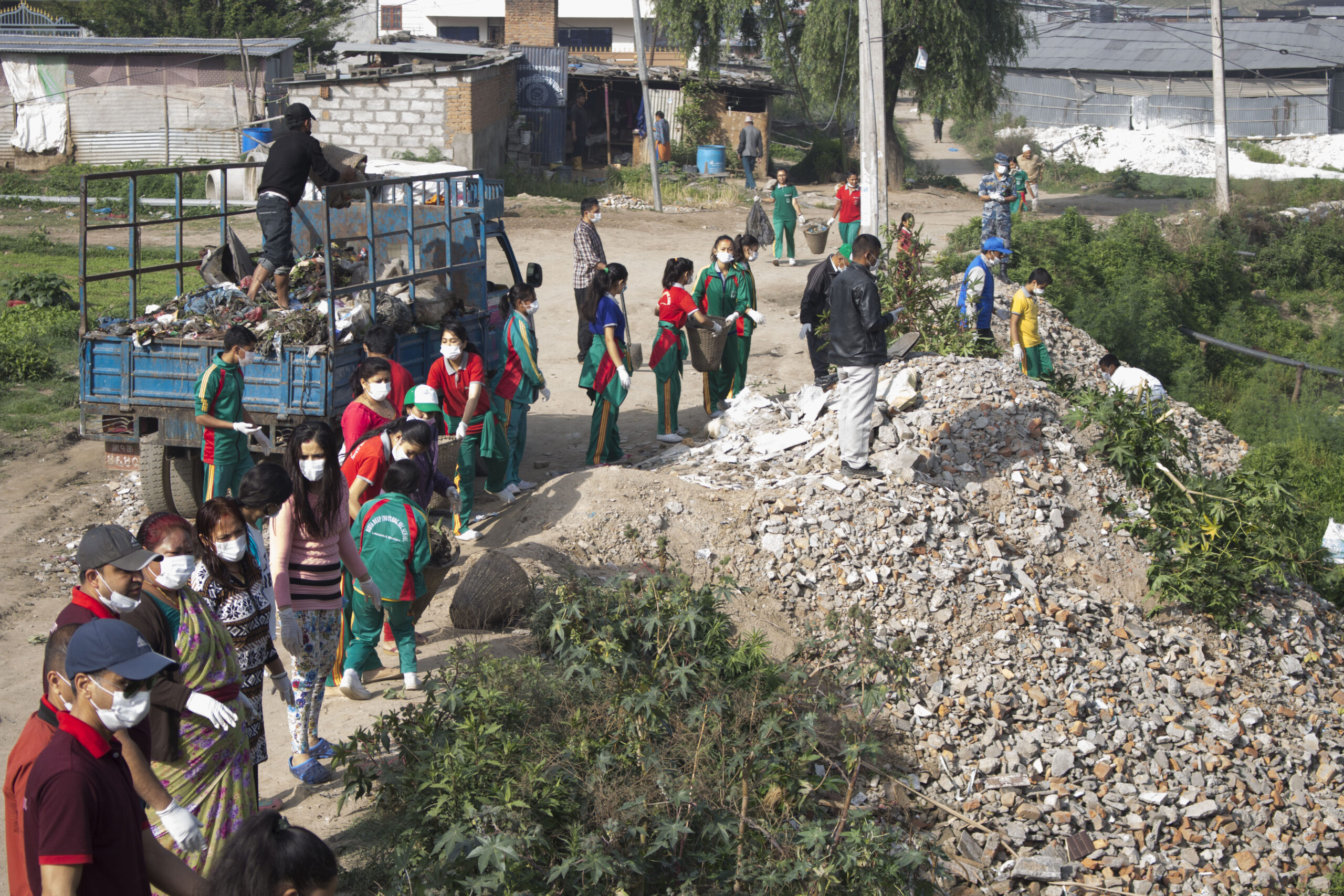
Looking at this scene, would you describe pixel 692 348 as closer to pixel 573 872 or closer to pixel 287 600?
pixel 287 600

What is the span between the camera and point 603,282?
832cm

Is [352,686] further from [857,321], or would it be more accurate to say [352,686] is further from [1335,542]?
[1335,542]

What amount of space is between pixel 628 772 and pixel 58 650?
2.37 metres

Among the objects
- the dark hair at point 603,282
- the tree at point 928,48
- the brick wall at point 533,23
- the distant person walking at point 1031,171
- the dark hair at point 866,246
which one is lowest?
the dark hair at point 603,282

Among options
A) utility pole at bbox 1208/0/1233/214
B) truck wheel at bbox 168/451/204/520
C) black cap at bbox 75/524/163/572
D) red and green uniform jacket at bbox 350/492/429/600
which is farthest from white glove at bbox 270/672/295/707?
utility pole at bbox 1208/0/1233/214

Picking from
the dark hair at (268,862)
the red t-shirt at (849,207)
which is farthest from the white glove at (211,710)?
the red t-shirt at (849,207)

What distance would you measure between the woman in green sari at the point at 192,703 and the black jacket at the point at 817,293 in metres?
6.79

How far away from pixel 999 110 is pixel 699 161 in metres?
18.1

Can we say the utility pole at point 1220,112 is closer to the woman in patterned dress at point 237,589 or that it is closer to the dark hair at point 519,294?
the dark hair at point 519,294

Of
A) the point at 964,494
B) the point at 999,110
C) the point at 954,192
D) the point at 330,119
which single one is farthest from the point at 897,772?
the point at 999,110

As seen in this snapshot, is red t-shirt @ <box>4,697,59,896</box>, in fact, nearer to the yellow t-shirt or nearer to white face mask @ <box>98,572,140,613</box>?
white face mask @ <box>98,572,140,613</box>

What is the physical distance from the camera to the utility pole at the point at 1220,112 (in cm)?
2142

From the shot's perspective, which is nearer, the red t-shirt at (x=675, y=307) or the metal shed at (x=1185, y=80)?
the red t-shirt at (x=675, y=307)

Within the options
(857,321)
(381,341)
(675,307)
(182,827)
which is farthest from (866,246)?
(182,827)
